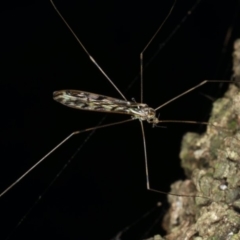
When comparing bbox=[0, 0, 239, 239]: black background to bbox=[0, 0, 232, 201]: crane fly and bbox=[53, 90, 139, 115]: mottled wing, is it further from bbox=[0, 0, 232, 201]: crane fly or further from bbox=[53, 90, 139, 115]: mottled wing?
bbox=[53, 90, 139, 115]: mottled wing

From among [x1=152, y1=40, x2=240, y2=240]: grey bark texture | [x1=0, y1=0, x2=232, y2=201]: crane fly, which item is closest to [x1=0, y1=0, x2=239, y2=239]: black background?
[x1=0, y1=0, x2=232, y2=201]: crane fly

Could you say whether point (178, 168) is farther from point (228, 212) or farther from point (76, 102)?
point (228, 212)

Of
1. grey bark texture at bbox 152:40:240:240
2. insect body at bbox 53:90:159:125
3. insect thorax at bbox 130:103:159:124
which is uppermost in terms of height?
insect body at bbox 53:90:159:125

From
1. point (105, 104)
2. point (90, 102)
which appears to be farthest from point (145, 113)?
point (90, 102)

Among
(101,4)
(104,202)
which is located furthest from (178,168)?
(101,4)

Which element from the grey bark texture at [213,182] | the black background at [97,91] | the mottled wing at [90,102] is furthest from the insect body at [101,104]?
the grey bark texture at [213,182]

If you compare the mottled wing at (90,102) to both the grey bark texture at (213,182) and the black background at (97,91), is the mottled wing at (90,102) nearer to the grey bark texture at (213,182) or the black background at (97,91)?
the black background at (97,91)
